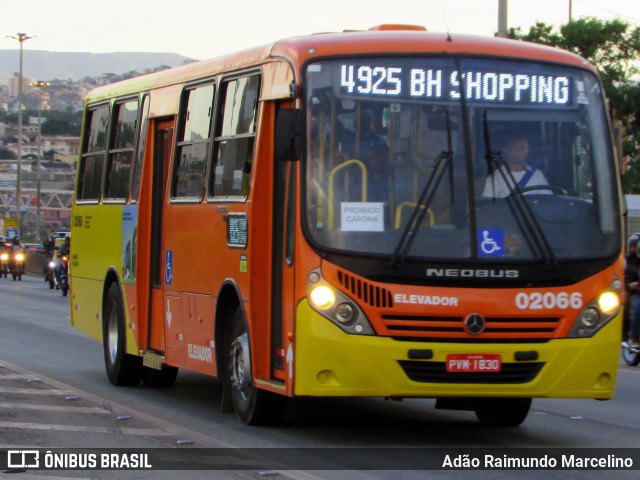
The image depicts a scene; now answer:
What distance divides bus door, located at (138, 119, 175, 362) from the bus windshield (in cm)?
376

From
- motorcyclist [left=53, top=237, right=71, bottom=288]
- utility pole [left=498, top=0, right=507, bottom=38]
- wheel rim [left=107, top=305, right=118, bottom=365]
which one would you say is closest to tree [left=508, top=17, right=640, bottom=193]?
motorcyclist [left=53, top=237, right=71, bottom=288]

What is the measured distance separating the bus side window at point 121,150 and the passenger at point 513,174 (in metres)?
5.46

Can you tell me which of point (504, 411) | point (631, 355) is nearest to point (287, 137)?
point (504, 411)

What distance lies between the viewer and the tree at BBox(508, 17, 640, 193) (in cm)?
5325

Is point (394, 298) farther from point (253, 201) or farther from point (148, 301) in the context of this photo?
point (148, 301)

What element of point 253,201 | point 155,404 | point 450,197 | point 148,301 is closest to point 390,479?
point 450,197

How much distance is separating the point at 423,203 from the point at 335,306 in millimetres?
922

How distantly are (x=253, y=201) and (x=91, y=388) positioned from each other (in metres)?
4.33

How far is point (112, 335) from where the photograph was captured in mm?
15297

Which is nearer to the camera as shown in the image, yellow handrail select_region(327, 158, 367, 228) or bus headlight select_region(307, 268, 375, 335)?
bus headlight select_region(307, 268, 375, 335)

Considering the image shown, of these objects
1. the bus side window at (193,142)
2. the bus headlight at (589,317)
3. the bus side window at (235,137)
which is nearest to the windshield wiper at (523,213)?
the bus headlight at (589,317)

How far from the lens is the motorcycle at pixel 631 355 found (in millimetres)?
18703

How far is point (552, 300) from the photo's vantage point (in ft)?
32.9

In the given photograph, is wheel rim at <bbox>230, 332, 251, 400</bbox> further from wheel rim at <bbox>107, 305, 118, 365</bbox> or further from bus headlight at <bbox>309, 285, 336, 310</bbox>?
wheel rim at <bbox>107, 305, 118, 365</bbox>
